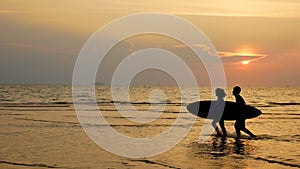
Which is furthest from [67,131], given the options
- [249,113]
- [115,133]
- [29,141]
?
[249,113]

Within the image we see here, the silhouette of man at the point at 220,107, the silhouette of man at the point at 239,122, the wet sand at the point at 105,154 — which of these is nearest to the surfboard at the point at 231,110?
the silhouette of man at the point at 239,122

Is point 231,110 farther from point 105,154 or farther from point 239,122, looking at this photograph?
point 105,154

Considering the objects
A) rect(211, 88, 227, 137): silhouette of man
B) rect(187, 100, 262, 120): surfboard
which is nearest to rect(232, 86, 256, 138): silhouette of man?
rect(187, 100, 262, 120): surfboard

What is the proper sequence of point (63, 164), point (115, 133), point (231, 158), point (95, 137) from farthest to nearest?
point (115, 133), point (95, 137), point (231, 158), point (63, 164)

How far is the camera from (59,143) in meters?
16.6

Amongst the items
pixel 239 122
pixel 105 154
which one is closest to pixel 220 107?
pixel 239 122

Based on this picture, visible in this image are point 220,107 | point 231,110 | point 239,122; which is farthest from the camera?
point 231,110

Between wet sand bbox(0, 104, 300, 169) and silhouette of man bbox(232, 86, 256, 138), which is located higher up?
silhouette of man bbox(232, 86, 256, 138)

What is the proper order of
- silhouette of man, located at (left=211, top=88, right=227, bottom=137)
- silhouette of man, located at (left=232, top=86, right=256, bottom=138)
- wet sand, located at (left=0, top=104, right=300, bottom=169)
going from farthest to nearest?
silhouette of man, located at (left=211, top=88, right=227, bottom=137)
silhouette of man, located at (left=232, top=86, right=256, bottom=138)
wet sand, located at (left=0, top=104, right=300, bottom=169)

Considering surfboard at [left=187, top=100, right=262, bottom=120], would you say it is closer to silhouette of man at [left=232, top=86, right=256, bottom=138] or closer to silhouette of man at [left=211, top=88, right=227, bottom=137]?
silhouette of man at [left=232, top=86, right=256, bottom=138]

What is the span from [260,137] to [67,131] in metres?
8.40

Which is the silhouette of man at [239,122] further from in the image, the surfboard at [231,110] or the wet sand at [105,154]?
the wet sand at [105,154]

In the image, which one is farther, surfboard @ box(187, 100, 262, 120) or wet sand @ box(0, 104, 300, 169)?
surfboard @ box(187, 100, 262, 120)

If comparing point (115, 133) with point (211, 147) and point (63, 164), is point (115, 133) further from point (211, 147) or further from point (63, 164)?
point (63, 164)
